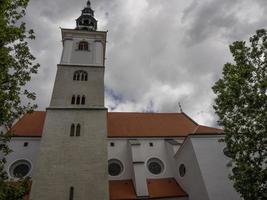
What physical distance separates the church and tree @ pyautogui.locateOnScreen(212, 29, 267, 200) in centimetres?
513

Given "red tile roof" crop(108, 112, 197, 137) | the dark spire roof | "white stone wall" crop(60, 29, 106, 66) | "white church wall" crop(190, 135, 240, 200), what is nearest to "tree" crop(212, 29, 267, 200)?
"white church wall" crop(190, 135, 240, 200)

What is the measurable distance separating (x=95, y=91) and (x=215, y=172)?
1127 centimetres

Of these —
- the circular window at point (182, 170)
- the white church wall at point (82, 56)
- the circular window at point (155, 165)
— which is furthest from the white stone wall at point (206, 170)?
the white church wall at point (82, 56)

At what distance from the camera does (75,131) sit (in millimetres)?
15344

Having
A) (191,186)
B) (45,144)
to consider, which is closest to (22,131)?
(45,144)

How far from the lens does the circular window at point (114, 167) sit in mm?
17281

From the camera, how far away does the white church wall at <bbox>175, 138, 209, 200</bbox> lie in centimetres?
1320

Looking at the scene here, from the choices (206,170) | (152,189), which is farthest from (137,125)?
(206,170)

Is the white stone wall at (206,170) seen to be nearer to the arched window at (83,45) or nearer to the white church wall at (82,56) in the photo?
the white church wall at (82,56)

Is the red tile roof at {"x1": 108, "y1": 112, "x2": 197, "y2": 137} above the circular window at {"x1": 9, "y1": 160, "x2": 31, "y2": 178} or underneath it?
above

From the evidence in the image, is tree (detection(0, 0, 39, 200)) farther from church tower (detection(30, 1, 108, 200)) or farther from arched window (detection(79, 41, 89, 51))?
arched window (detection(79, 41, 89, 51))

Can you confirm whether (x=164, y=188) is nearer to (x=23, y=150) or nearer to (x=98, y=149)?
(x=98, y=149)

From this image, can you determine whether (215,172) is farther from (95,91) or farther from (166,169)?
(95,91)

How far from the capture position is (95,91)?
712 inches
